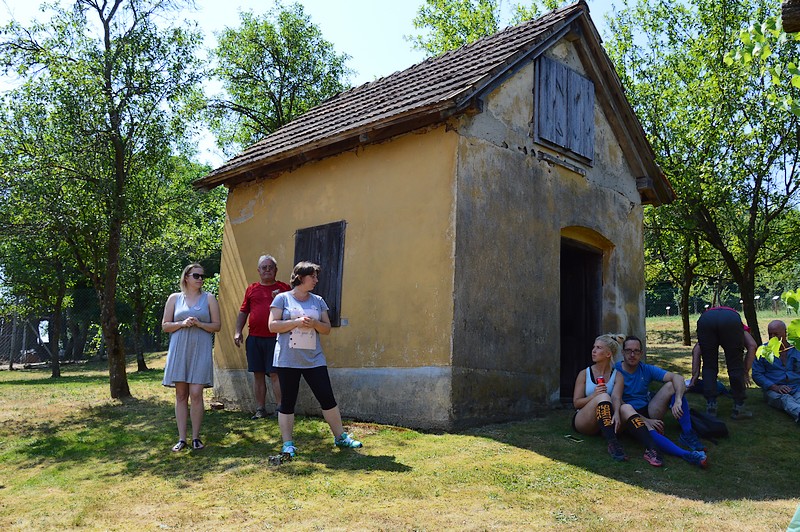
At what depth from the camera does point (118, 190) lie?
1053cm

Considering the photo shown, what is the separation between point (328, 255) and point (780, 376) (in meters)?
5.91

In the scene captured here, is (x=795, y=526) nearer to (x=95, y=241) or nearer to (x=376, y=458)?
(x=376, y=458)

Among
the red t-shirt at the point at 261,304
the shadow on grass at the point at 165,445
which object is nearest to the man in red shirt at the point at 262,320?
the red t-shirt at the point at 261,304

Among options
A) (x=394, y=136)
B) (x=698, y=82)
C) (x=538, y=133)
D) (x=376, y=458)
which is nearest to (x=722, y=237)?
(x=698, y=82)

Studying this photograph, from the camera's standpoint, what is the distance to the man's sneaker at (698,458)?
19.1ft

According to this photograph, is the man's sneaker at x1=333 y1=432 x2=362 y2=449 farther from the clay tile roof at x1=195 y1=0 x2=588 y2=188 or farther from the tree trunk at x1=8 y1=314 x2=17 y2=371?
the tree trunk at x1=8 y1=314 x2=17 y2=371

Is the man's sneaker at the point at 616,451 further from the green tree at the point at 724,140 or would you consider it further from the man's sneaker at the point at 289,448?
the green tree at the point at 724,140

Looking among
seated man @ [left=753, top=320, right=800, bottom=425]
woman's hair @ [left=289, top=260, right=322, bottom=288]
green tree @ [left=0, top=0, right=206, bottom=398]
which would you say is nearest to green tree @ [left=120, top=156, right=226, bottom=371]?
green tree @ [left=0, top=0, right=206, bottom=398]

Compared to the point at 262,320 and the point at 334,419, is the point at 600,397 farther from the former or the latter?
the point at 262,320

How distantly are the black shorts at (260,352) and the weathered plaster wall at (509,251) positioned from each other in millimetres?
2322

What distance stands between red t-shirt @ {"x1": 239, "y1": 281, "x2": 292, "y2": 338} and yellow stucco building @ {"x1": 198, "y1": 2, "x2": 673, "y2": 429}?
99 centimetres

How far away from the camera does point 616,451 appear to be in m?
5.96

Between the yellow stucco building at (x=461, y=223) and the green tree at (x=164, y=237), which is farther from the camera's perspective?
the green tree at (x=164, y=237)

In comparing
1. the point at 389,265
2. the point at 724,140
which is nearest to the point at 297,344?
the point at 389,265
